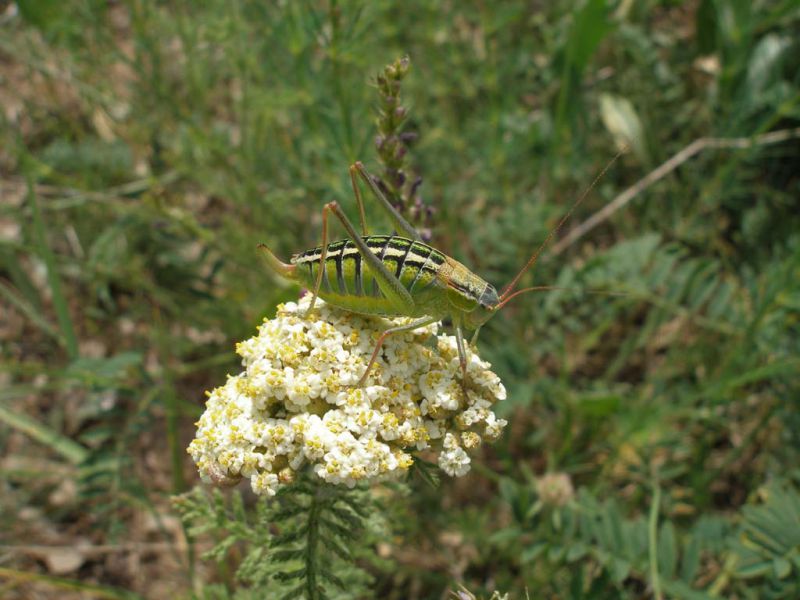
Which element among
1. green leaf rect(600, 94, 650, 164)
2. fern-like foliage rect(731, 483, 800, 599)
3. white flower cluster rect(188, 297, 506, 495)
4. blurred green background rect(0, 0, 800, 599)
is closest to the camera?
white flower cluster rect(188, 297, 506, 495)

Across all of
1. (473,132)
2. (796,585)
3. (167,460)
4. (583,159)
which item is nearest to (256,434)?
(796,585)

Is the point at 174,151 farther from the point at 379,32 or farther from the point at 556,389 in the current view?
the point at 556,389

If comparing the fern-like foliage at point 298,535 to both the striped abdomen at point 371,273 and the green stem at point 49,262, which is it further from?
the green stem at point 49,262

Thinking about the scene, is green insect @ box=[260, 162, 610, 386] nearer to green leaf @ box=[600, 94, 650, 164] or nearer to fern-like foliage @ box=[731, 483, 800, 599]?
fern-like foliage @ box=[731, 483, 800, 599]

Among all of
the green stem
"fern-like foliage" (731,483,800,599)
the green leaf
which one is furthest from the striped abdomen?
the green leaf

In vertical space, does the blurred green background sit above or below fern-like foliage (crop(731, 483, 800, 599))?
above

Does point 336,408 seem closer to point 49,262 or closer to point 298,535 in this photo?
point 298,535

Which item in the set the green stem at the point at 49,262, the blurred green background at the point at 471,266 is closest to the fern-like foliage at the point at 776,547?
the blurred green background at the point at 471,266

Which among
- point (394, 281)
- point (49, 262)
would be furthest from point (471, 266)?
point (49, 262)
